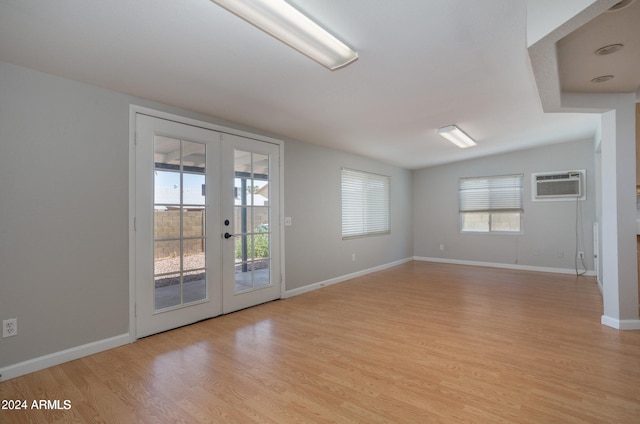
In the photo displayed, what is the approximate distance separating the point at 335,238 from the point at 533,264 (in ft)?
14.3

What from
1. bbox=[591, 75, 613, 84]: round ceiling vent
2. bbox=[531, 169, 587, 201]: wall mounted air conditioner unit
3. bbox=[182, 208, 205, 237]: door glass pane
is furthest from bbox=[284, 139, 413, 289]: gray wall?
bbox=[591, 75, 613, 84]: round ceiling vent

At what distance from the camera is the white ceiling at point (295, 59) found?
193 cm

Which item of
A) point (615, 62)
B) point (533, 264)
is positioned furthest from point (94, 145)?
point (533, 264)

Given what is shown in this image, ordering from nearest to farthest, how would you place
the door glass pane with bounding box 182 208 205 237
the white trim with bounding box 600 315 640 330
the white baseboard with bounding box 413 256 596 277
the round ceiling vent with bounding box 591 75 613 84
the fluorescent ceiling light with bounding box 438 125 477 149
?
the round ceiling vent with bounding box 591 75 613 84, the white trim with bounding box 600 315 640 330, the door glass pane with bounding box 182 208 205 237, the fluorescent ceiling light with bounding box 438 125 477 149, the white baseboard with bounding box 413 256 596 277

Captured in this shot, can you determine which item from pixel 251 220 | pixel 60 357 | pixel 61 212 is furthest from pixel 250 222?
pixel 60 357

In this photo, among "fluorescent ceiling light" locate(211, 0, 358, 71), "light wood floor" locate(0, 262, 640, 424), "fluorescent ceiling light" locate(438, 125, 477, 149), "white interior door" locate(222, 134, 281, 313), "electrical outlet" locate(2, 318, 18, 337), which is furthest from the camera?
"fluorescent ceiling light" locate(438, 125, 477, 149)

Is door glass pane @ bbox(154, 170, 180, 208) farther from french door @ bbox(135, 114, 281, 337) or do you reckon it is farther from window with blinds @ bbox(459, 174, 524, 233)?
window with blinds @ bbox(459, 174, 524, 233)

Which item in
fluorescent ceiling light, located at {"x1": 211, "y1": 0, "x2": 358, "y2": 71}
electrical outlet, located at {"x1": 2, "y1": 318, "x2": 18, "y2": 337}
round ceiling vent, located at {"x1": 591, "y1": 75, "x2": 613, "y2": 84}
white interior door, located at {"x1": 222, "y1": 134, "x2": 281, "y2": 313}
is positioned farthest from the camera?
white interior door, located at {"x1": 222, "y1": 134, "x2": 281, "y2": 313}

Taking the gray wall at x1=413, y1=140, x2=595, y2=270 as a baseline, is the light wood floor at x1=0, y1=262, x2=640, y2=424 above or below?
below

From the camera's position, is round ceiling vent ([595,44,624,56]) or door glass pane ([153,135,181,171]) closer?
round ceiling vent ([595,44,624,56])

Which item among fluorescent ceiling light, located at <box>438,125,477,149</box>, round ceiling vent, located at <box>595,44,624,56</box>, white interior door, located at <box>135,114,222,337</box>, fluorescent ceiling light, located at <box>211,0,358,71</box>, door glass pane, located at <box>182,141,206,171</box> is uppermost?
round ceiling vent, located at <box>595,44,624,56</box>

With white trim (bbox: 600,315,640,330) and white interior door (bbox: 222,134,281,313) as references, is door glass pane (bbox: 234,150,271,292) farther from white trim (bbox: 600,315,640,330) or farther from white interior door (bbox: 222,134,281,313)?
white trim (bbox: 600,315,640,330)

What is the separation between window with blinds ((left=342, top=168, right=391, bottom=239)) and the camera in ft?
19.7

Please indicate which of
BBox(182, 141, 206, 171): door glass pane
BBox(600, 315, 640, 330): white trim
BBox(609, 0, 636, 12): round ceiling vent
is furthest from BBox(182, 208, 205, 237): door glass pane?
BBox(600, 315, 640, 330): white trim
